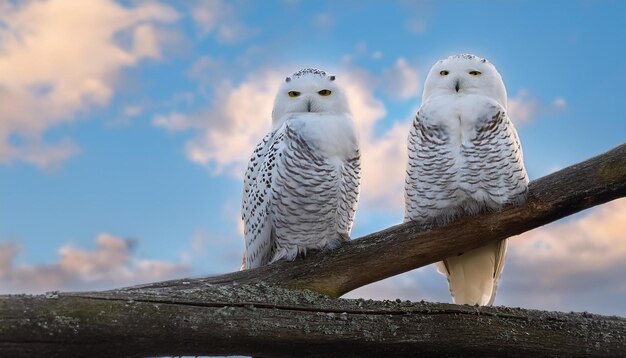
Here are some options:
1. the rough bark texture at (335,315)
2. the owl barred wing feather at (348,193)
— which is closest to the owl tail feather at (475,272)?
the rough bark texture at (335,315)

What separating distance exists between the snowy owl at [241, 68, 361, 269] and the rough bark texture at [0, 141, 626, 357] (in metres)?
0.12

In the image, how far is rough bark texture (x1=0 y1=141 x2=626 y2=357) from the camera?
2455 millimetres

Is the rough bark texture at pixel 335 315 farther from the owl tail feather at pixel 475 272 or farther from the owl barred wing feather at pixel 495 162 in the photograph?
the owl tail feather at pixel 475 272

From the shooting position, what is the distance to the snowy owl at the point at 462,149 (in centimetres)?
308

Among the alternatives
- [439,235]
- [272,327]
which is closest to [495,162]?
[439,235]

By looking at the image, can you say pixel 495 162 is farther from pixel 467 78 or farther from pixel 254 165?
pixel 254 165

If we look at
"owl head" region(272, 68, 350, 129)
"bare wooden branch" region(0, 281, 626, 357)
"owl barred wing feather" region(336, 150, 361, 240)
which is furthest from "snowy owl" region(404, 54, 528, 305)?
"bare wooden branch" region(0, 281, 626, 357)

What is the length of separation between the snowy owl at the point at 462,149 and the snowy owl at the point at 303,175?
10.9 inches

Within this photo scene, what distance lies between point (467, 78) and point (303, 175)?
0.84 meters

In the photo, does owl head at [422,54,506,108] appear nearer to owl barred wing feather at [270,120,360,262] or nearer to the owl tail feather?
owl barred wing feather at [270,120,360,262]

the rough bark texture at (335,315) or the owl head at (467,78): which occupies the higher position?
the owl head at (467,78)

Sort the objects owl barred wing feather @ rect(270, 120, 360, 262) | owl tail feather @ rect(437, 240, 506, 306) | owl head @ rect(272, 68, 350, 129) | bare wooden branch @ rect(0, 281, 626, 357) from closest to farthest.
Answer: bare wooden branch @ rect(0, 281, 626, 357)
owl barred wing feather @ rect(270, 120, 360, 262)
owl head @ rect(272, 68, 350, 129)
owl tail feather @ rect(437, 240, 506, 306)

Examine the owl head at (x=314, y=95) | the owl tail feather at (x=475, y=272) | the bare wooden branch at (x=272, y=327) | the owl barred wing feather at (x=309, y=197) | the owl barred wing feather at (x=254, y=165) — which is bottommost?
the bare wooden branch at (x=272, y=327)

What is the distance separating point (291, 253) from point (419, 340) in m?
0.66
